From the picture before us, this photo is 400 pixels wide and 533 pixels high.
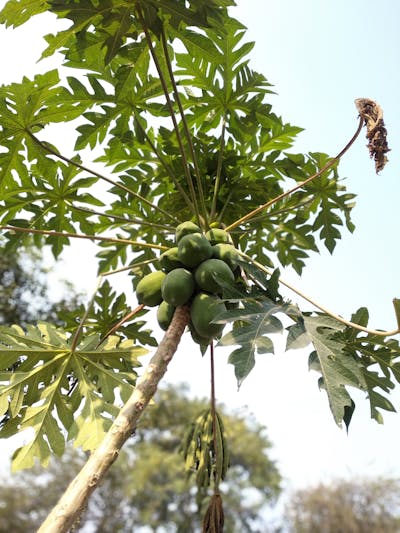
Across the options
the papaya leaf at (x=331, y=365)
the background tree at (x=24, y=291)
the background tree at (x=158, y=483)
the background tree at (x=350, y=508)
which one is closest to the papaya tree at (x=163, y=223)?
the papaya leaf at (x=331, y=365)

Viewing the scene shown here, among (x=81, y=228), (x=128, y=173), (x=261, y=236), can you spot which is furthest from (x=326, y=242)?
(x=81, y=228)

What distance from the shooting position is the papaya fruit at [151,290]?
263cm

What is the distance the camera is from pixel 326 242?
11.5 feet

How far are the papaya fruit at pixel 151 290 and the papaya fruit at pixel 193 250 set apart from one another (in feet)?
0.62

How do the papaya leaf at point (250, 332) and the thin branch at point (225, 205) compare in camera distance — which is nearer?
the papaya leaf at point (250, 332)

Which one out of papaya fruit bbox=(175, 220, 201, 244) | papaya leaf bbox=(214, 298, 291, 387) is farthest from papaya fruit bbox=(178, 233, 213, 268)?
papaya leaf bbox=(214, 298, 291, 387)

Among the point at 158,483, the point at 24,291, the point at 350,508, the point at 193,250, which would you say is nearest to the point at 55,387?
the point at 193,250

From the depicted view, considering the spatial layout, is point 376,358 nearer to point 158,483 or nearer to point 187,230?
point 187,230

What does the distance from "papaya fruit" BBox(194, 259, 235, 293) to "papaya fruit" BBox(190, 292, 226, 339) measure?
1.8 inches

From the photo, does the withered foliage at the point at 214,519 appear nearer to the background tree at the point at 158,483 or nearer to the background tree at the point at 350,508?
the background tree at the point at 158,483

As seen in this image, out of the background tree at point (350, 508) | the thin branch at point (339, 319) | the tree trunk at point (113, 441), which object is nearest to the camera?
the tree trunk at point (113, 441)

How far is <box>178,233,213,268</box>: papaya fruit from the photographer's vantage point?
98.0 inches

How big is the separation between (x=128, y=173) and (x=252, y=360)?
1983 mm

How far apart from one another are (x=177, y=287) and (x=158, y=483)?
2323 centimetres
